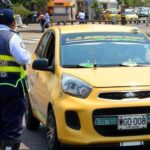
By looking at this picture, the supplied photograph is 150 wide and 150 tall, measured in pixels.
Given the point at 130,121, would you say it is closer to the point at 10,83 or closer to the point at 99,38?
the point at 10,83

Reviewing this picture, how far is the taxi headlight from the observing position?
6.18 m

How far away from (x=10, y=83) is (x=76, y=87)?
0.98m

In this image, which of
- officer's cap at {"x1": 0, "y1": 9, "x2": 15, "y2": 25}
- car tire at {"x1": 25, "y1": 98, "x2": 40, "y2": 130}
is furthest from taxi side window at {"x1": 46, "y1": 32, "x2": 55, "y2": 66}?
officer's cap at {"x1": 0, "y1": 9, "x2": 15, "y2": 25}

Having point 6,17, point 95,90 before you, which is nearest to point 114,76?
point 95,90

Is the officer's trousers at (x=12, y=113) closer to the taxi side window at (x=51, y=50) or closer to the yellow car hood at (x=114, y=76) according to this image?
the yellow car hood at (x=114, y=76)

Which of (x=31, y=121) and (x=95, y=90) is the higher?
(x=95, y=90)

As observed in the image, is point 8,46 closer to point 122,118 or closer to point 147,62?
point 122,118

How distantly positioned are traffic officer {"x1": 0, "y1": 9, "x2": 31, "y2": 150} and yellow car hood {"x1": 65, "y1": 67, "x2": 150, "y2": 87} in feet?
3.32

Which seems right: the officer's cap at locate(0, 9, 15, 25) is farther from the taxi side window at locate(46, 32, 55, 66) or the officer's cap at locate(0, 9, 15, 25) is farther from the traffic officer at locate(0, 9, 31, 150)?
the taxi side window at locate(46, 32, 55, 66)

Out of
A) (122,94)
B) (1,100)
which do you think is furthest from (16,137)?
(122,94)

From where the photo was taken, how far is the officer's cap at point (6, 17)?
5.54 meters

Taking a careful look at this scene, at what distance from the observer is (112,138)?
6.12 meters

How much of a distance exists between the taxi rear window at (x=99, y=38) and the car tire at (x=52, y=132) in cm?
118

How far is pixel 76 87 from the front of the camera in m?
6.24
